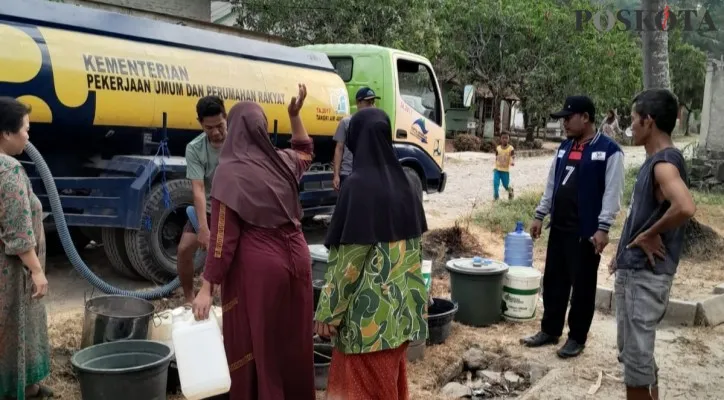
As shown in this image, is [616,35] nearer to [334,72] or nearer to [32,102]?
[334,72]

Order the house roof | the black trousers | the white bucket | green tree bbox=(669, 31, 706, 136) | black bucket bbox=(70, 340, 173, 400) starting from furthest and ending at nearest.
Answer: green tree bbox=(669, 31, 706, 136) < the house roof < the white bucket < the black trousers < black bucket bbox=(70, 340, 173, 400)

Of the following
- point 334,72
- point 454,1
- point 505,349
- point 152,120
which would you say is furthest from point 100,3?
point 454,1

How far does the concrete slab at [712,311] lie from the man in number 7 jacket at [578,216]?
58.3 inches

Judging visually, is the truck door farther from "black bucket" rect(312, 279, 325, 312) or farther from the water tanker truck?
"black bucket" rect(312, 279, 325, 312)

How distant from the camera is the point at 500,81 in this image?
25797 mm

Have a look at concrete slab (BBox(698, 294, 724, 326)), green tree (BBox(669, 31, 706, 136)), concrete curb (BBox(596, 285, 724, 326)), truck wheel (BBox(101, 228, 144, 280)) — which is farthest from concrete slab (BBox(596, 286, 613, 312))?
green tree (BBox(669, 31, 706, 136))

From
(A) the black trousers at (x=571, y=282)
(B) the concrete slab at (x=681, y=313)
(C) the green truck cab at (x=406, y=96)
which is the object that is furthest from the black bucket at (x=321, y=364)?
(C) the green truck cab at (x=406, y=96)

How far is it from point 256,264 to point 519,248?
3.42 metres

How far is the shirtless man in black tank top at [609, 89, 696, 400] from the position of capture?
327 cm

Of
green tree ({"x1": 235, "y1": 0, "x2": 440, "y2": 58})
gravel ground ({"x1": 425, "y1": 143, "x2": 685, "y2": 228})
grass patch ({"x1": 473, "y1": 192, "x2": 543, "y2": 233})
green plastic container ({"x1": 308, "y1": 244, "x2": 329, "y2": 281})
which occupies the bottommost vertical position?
gravel ground ({"x1": 425, "y1": 143, "x2": 685, "y2": 228})

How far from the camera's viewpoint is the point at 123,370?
316 cm

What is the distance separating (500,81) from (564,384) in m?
22.8

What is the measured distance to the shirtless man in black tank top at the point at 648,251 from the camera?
3273 millimetres

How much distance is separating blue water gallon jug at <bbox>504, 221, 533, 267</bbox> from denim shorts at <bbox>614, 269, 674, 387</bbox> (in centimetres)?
248
